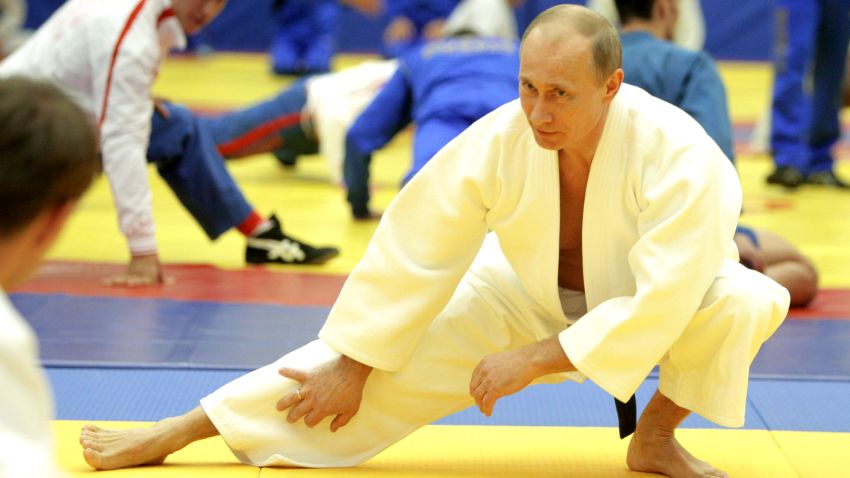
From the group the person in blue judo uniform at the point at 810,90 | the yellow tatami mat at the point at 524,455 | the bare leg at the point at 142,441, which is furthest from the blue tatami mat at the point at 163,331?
the person in blue judo uniform at the point at 810,90

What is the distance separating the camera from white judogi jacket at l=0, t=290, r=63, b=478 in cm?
136

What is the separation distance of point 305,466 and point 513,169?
0.78 m

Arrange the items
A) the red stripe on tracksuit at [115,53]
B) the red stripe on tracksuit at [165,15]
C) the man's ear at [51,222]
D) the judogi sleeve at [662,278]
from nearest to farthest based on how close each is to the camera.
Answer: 1. the man's ear at [51,222]
2. the judogi sleeve at [662,278]
3. the red stripe on tracksuit at [115,53]
4. the red stripe on tracksuit at [165,15]

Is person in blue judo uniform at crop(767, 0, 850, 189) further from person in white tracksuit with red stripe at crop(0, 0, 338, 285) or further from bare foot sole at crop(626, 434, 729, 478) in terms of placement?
bare foot sole at crop(626, 434, 729, 478)

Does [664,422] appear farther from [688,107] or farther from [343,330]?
[688,107]

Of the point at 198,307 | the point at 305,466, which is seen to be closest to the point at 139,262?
the point at 198,307

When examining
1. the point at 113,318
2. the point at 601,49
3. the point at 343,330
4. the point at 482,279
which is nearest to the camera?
the point at 601,49

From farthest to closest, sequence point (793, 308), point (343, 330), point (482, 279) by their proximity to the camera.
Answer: point (793, 308), point (482, 279), point (343, 330)

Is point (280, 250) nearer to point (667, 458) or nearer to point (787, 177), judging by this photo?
point (667, 458)

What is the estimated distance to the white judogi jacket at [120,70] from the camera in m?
4.00

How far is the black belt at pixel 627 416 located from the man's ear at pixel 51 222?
1427 millimetres

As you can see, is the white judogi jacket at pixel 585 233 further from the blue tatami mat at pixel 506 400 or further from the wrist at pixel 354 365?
the blue tatami mat at pixel 506 400

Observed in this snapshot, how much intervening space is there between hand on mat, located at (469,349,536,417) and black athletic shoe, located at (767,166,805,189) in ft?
14.2

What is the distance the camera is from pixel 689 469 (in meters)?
2.59
